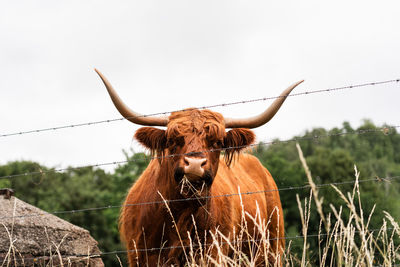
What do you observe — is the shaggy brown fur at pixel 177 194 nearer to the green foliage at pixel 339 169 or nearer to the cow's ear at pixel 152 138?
the cow's ear at pixel 152 138

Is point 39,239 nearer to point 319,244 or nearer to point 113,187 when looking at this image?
point 319,244

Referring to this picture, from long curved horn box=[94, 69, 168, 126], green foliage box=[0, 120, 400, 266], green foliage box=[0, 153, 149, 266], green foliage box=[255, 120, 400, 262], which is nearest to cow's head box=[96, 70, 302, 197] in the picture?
long curved horn box=[94, 69, 168, 126]

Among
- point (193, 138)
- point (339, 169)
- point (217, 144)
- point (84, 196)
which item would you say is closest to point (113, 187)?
point (84, 196)

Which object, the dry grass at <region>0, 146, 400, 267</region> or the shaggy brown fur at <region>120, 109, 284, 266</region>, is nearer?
the dry grass at <region>0, 146, 400, 267</region>

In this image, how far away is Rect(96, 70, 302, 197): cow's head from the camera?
4.25 metres

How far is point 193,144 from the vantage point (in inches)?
177

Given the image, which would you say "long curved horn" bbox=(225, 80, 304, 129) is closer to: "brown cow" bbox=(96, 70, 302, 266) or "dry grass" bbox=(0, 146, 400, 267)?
"brown cow" bbox=(96, 70, 302, 266)

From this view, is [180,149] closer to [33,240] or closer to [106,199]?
[33,240]

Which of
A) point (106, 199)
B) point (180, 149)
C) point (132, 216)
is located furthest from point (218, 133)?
point (106, 199)

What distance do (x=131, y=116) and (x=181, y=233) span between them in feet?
4.25

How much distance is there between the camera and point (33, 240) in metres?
5.28

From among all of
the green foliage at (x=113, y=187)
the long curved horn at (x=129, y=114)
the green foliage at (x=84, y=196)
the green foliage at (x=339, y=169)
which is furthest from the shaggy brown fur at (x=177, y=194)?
the green foliage at (x=84, y=196)

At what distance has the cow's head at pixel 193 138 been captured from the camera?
425 cm

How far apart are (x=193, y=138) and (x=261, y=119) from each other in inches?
39.6
